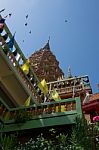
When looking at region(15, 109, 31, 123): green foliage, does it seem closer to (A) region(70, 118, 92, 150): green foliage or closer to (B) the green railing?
(B) the green railing

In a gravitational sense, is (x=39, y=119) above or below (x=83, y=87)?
below

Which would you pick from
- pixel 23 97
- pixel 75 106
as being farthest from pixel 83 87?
pixel 75 106

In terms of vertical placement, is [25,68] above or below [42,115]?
above

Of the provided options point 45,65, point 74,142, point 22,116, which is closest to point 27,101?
point 22,116

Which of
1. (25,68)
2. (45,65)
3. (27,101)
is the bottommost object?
(27,101)

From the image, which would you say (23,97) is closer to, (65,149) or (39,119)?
(39,119)

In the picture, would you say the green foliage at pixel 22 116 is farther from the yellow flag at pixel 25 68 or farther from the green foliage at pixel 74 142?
the yellow flag at pixel 25 68

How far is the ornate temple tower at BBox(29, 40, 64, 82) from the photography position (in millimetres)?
42972

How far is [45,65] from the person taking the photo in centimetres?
4666

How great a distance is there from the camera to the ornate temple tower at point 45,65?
4297 cm

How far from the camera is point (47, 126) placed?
11.5m

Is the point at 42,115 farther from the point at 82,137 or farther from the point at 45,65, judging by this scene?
the point at 45,65

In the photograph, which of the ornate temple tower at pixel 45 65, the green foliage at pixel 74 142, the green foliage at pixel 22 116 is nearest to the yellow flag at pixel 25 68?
the green foliage at pixel 22 116

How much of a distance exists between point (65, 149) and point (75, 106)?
119 inches
